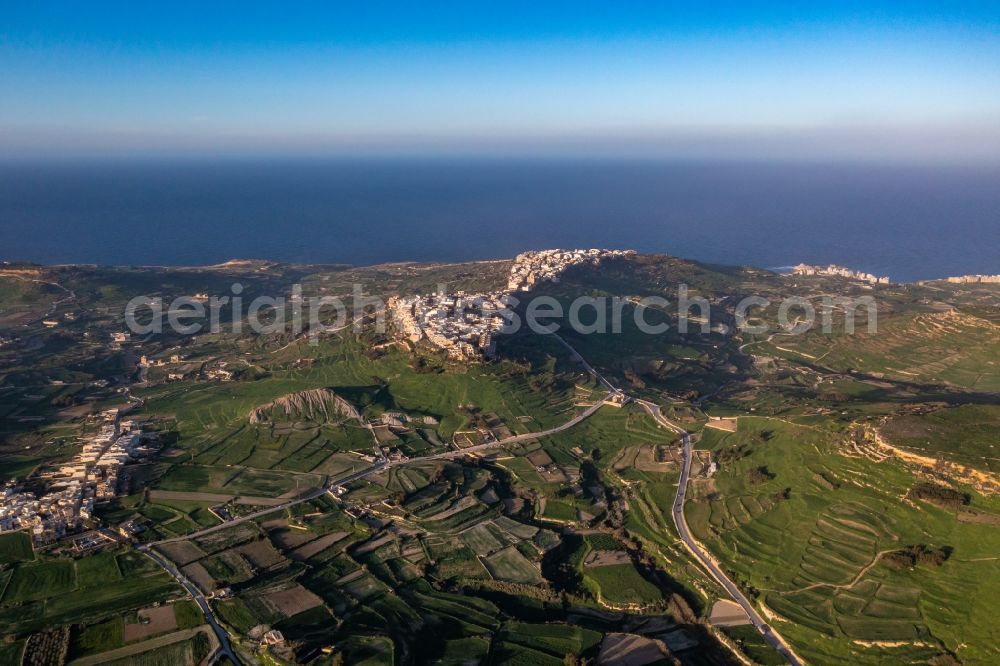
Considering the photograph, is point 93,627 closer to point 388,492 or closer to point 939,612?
point 388,492

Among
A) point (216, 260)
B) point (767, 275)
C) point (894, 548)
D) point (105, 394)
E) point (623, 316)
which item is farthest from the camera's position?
point (216, 260)

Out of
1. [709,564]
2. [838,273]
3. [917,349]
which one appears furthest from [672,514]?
[838,273]

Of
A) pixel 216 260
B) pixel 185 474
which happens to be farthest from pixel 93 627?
pixel 216 260

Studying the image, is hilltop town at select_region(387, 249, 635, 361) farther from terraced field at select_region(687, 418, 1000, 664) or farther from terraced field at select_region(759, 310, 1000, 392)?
terraced field at select_region(759, 310, 1000, 392)

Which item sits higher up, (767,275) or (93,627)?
(767,275)

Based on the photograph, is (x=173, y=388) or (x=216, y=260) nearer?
(x=173, y=388)

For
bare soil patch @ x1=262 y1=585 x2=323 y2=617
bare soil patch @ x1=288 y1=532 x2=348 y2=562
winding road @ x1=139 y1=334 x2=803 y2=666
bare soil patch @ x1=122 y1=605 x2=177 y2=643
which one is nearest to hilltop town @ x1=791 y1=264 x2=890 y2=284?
winding road @ x1=139 y1=334 x2=803 y2=666

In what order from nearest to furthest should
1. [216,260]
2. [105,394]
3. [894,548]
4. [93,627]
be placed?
[93,627] < [894,548] < [105,394] < [216,260]
